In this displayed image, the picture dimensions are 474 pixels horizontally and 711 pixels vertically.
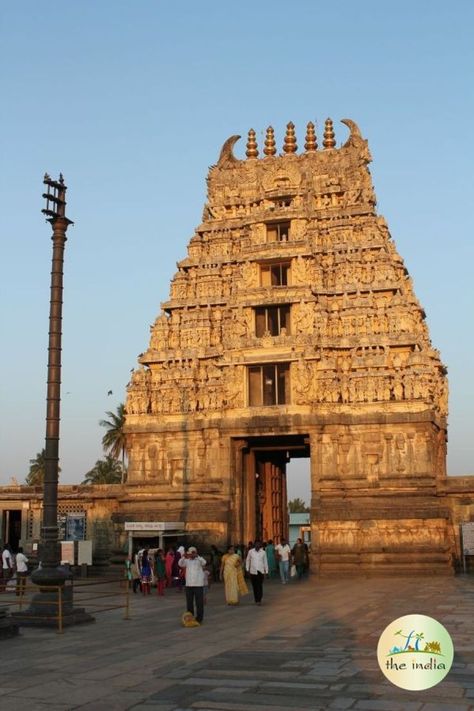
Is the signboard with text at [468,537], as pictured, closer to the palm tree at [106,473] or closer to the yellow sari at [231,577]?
the yellow sari at [231,577]

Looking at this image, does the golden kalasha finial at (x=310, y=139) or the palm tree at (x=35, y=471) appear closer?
the golden kalasha finial at (x=310, y=139)

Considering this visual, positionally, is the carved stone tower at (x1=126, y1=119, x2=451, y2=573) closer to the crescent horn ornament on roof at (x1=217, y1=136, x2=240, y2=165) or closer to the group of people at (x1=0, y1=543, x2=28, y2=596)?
the crescent horn ornament on roof at (x1=217, y1=136, x2=240, y2=165)

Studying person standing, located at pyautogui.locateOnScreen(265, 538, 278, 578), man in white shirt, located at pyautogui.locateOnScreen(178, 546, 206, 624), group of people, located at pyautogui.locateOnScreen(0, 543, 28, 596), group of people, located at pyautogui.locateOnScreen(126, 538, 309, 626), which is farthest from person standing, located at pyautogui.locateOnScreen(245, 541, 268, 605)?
person standing, located at pyautogui.locateOnScreen(265, 538, 278, 578)

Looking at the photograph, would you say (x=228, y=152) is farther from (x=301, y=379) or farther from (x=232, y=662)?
(x=232, y=662)

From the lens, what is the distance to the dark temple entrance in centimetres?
3597

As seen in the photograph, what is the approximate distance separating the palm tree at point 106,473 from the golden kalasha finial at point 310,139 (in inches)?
1791

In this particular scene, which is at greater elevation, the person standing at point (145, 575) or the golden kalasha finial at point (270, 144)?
the golden kalasha finial at point (270, 144)

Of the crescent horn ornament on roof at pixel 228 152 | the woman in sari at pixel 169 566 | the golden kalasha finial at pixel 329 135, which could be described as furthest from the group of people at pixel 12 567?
the golden kalasha finial at pixel 329 135

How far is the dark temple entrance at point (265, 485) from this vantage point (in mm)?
35969

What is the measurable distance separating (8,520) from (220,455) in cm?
1208

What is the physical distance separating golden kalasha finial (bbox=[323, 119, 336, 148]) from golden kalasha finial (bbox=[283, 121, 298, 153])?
5.34 feet

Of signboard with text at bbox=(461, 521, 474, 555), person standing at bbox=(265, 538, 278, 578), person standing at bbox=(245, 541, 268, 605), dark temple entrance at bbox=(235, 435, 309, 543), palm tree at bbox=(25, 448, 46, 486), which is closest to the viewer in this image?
person standing at bbox=(245, 541, 268, 605)

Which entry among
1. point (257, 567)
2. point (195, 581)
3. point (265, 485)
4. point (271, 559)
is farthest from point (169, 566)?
point (265, 485)

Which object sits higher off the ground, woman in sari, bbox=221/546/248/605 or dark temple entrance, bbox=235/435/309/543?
dark temple entrance, bbox=235/435/309/543
